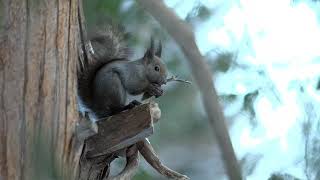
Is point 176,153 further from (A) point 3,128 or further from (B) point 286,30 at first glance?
(A) point 3,128

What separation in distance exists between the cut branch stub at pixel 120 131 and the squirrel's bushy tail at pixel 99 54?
0.05 meters

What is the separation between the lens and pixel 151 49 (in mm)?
636

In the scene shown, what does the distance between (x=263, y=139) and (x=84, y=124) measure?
0.56m

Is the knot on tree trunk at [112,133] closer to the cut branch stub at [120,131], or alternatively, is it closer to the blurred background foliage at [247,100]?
the cut branch stub at [120,131]

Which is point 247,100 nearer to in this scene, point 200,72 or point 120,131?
point 200,72

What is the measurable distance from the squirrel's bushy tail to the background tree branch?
0.12 metres

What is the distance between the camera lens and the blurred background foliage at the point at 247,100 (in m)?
0.99

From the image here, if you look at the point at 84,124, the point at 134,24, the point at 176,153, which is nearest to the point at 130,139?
the point at 84,124

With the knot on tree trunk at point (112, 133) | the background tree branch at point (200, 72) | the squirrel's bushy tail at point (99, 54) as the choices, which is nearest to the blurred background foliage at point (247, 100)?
the background tree branch at point (200, 72)

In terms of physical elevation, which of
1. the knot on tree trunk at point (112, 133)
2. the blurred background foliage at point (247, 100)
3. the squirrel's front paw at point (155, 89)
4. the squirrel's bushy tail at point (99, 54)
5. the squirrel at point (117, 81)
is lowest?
the blurred background foliage at point (247, 100)

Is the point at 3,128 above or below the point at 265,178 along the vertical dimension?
above

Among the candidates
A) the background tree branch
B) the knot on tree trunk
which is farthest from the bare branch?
the background tree branch

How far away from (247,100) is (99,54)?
0.43m

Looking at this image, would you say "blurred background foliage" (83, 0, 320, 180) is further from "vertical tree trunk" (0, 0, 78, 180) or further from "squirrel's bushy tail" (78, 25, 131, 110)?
"vertical tree trunk" (0, 0, 78, 180)
